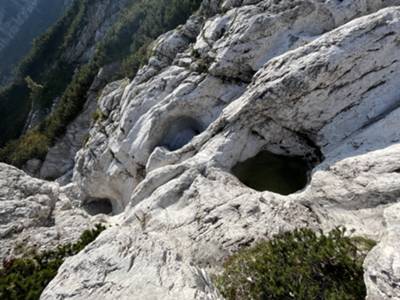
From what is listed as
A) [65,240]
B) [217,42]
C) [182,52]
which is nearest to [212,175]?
[65,240]

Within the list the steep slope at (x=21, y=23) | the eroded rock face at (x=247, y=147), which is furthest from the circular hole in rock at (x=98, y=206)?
the steep slope at (x=21, y=23)

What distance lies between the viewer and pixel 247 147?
53.6 ft

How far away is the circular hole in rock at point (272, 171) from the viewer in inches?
618

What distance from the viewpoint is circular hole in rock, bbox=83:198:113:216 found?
28844 millimetres

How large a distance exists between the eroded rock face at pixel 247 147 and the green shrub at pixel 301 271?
0.88 meters

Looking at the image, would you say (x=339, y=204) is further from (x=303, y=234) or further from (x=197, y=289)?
(x=197, y=289)

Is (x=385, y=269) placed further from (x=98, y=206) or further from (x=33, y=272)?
(x=98, y=206)

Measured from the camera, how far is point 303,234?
9109 millimetres

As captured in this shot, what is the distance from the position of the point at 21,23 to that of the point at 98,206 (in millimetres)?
174485

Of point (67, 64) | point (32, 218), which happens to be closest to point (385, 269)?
point (32, 218)

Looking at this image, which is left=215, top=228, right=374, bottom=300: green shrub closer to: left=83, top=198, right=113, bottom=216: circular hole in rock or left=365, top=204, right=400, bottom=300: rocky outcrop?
left=365, top=204, right=400, bottom=300: rocky outcrop

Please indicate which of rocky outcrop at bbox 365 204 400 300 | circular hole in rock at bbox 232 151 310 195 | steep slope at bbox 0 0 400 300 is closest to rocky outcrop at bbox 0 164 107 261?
steep slope at bbox 0 0 400 300

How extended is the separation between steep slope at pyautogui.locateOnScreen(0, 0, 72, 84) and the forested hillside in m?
61.2

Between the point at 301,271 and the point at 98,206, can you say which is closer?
the point at 301,271
